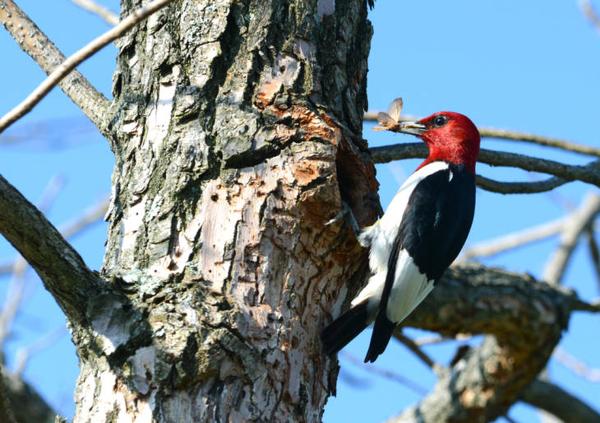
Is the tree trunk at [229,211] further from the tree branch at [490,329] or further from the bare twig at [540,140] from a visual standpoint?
the tree branch at [490,329]

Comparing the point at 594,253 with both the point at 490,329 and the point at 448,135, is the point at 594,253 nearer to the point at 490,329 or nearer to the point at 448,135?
the point at 490,329

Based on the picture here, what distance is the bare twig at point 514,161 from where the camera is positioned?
3.40m

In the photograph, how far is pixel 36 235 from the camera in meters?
2.24

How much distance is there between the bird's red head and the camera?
14.3 feet

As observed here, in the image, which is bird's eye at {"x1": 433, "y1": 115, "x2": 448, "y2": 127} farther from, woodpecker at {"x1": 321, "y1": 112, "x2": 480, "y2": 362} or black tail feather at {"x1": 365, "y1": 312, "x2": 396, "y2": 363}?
black tail feather at {"x1": 365, "y1": 312, "x2": 396, "y2": 363}

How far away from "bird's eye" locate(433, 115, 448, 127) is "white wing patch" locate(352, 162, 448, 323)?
2.27 ft

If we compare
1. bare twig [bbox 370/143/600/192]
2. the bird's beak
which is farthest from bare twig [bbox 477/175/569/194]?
the bird's beak

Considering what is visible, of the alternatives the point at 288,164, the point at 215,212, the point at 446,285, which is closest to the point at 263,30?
the point at 288,164

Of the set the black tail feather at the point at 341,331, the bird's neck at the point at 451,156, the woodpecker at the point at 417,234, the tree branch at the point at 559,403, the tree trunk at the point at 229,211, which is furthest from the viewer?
the tree branch at the point at 559,403

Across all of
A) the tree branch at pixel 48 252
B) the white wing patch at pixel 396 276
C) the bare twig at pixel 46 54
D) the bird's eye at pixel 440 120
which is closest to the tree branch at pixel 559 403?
the bird's eye at pixel 440 120

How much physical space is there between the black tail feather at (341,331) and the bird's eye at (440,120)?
1648 mm

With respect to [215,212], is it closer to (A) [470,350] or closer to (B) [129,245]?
(B) [129,245]

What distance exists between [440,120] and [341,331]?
76.9 inches

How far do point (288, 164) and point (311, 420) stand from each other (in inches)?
28.8
